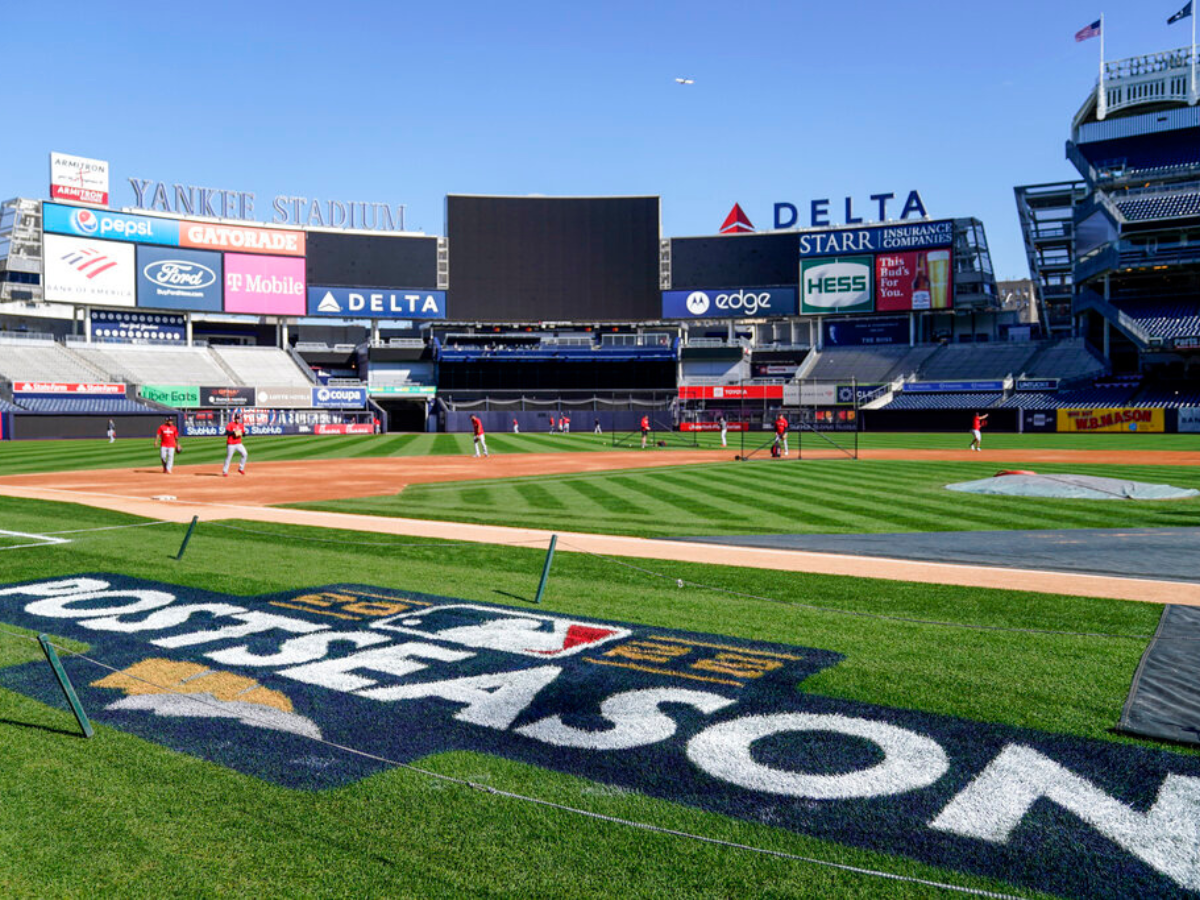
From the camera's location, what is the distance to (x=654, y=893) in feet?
12.4

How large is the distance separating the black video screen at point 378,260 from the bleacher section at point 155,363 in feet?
39.9

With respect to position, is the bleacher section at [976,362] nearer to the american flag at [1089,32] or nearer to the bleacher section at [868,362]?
the bleacher section at [868,362]

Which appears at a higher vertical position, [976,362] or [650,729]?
[976,362]

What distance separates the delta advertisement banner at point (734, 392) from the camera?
7081cm

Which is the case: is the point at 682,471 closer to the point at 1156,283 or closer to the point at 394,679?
the point at 394,679

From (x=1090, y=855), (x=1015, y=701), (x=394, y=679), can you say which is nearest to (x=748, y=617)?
(x=1015, y=701)

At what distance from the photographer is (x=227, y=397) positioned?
6156 centimetres

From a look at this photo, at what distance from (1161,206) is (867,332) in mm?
23740

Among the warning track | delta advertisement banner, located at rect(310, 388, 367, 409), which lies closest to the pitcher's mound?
the warning track

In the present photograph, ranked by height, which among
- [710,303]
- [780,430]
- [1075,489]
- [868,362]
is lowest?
[1075,489]

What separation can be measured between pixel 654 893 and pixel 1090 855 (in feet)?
6.85

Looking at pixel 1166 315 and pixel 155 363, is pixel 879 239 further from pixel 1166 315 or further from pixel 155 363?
pixel 155 363

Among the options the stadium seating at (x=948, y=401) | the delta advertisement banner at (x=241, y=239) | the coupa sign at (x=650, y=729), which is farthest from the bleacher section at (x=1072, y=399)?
the coupa sign at (x=650, y=729)

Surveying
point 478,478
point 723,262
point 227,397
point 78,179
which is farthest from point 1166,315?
point 78,179
